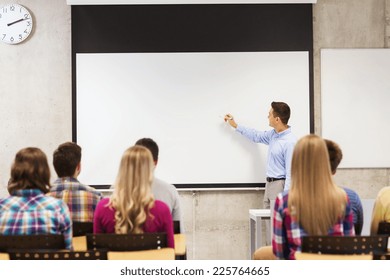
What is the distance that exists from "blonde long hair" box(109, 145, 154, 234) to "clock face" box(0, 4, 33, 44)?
11.9 feet

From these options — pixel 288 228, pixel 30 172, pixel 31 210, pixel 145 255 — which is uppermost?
pixel 30 172

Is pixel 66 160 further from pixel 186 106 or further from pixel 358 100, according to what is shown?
pixel 358 100

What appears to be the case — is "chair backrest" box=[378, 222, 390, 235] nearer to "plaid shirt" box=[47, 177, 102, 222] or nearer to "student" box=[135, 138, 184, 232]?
"student" box=[135, 138, 184, 232]

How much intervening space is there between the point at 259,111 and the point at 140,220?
136 inches

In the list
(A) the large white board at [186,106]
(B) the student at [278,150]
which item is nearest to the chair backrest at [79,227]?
(A) the large white board at [186,106]

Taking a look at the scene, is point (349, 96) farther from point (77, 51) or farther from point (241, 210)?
point (77, 51)

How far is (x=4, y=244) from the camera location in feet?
8.89

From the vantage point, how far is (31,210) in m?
2.81

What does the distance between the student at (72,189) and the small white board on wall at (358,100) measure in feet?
11.1

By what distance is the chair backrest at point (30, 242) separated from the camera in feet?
8.80

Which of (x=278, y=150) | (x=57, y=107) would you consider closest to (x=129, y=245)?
(x=278, y=150)

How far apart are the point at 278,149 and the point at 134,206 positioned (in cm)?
317

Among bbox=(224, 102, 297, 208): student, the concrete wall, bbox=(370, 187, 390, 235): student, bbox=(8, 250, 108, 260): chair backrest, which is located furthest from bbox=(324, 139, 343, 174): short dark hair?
the concrete wall

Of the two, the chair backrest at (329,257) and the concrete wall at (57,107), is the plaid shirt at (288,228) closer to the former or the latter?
the chair backrest at (329,257)
